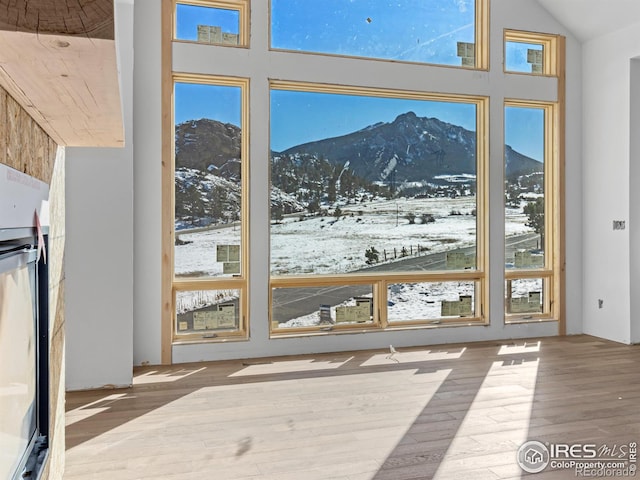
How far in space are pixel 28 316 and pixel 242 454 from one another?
1.80m

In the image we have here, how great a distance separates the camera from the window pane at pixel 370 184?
17.8 ft

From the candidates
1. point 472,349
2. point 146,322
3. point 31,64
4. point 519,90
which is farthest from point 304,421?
point 519,90

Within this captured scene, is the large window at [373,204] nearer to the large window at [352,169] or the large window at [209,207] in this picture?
the large window at [352,169]

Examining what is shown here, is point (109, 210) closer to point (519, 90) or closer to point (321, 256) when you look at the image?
point (321, 256)

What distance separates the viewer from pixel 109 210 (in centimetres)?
413

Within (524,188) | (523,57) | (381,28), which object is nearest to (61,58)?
(381,28)

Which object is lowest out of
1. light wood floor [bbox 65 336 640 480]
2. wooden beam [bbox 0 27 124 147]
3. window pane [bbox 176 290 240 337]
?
light wood floor [bbox 65 336 640 480]

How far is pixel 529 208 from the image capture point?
6.23m

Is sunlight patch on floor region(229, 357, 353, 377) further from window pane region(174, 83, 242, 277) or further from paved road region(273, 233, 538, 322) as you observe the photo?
window pane region(174, 83, 242, 277)

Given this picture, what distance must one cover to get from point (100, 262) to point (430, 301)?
3285mm

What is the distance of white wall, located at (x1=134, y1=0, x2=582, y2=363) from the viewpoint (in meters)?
4.88

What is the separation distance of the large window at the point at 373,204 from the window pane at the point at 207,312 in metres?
0.40

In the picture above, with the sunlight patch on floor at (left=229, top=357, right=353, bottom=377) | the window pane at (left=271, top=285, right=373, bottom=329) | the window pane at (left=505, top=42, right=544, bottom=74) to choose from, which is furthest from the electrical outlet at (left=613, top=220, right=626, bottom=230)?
the sunlight patch on floor at (left=229, top=357, right=353, bottom=377)

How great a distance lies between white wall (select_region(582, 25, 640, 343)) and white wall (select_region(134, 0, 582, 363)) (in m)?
0.12
